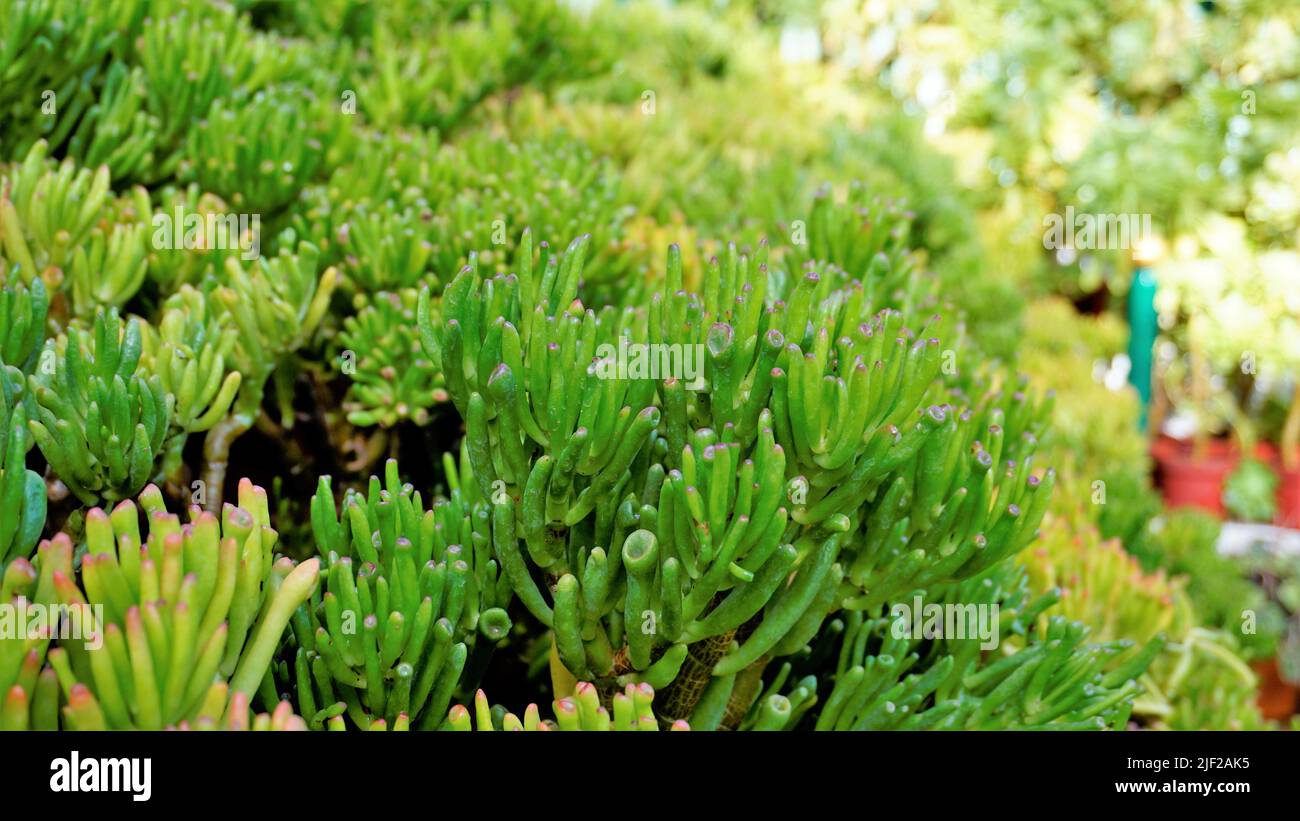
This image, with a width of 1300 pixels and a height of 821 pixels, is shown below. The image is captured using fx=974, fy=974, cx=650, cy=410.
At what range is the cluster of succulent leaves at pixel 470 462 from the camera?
80 centimetres

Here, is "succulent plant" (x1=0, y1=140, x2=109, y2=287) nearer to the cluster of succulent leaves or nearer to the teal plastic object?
the cluster of succulent leaves

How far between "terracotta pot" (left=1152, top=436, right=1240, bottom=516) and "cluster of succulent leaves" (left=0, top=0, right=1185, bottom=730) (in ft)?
19.1

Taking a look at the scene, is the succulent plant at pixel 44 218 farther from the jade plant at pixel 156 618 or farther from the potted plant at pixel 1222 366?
the potted plant at pixel 1222 366

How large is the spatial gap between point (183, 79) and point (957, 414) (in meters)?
1.37

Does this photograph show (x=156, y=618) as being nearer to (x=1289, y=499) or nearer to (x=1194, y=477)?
(x=1194, y=477)

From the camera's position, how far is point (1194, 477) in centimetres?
660

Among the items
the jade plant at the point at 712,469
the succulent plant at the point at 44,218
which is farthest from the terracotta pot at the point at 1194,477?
the succulent plant at the point at 44,218

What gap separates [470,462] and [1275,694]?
14.7 feet

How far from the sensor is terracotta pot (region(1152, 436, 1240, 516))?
6566mm

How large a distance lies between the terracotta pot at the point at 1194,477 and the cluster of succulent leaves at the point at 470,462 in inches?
229

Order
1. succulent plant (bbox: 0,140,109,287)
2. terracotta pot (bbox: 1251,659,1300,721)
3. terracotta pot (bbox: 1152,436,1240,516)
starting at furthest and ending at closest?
terracotta pot (bbox: 1152,436,1240,516)
terracotta pot (bbox: 1251,659,1300,721)
succulent plant (bbox: 0,140,109,287)

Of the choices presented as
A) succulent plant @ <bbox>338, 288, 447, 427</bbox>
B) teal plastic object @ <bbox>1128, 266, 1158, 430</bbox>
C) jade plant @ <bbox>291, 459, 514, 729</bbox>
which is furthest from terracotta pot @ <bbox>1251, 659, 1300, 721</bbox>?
jade plant @ <bbox>291, 459, 514, 729</bbox>

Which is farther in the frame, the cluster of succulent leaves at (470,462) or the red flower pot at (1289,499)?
the red flower pot at (1289,499)
